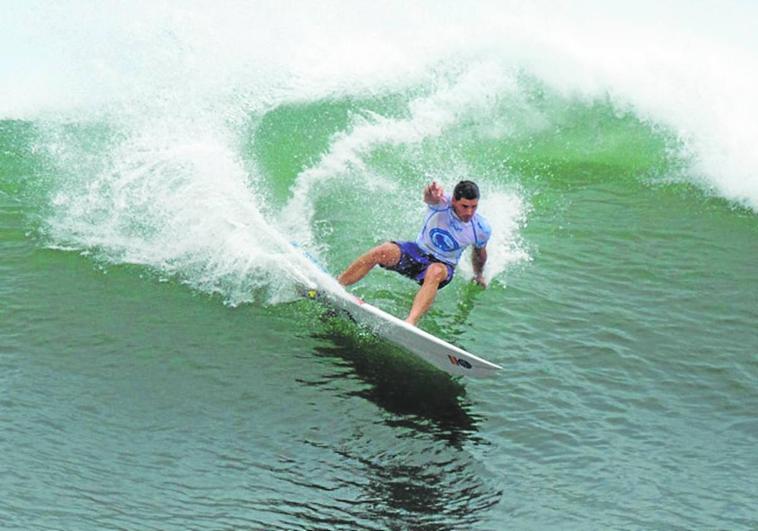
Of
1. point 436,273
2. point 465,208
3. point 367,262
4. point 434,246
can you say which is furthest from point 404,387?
point 465,208

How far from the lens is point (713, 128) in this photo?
1468 centimetres

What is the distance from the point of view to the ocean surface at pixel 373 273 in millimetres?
7152

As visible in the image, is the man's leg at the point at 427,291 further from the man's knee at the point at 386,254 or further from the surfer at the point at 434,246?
the man's knee at the point at 386,254

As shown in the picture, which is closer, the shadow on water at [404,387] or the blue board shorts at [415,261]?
the shadow on water at [404,387]

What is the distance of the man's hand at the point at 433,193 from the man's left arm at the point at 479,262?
647 mm

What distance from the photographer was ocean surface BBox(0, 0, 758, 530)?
23.5 ft

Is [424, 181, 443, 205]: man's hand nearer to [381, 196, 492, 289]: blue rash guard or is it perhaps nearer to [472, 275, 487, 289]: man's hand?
[381, 196, 492, 289]: blue rash guard

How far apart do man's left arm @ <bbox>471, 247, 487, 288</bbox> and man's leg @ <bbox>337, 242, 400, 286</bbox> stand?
806 millimetres

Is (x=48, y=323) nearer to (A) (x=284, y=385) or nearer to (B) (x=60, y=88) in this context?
(A) (x=284, y=385)

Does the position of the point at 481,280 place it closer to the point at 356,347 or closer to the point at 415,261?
the point at 415,261

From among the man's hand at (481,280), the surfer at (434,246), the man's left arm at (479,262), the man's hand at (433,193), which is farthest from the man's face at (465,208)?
the man's hand at (481,280)

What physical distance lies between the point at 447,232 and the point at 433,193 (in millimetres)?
388

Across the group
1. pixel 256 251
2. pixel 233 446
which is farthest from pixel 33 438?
pixel 256 251

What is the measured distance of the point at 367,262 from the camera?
980 cm
